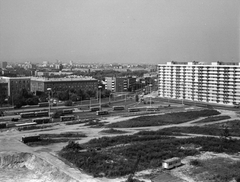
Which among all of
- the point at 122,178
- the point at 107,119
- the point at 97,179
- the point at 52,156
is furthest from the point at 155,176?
the point at 107,119

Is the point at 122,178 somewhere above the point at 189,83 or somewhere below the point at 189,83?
below

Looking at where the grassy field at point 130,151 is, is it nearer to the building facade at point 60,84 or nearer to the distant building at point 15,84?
the building facade at point 60,84

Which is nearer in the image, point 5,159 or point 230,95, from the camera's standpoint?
point 5,159

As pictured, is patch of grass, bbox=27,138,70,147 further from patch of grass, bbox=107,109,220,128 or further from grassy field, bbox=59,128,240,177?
patch of grass, bbox=107,109,220,128

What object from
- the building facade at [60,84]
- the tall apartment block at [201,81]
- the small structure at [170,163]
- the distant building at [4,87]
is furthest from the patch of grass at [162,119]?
the distant building at [4,87]

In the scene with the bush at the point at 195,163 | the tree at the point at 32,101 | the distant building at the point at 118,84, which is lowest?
the bush at the point at 195,163

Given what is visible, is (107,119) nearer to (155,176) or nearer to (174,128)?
(174,128)

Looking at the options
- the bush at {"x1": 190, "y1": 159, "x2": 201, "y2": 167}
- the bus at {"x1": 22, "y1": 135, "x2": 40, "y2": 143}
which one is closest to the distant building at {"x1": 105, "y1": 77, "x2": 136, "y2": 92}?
the bus at {"x1": 22, "y1": 135, "x2": 40, "y2": 143}
